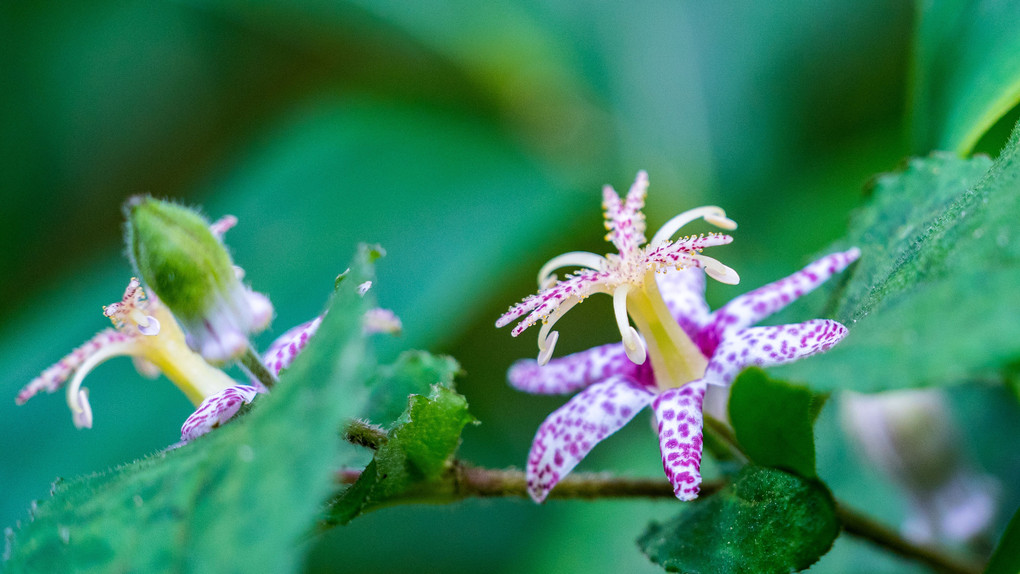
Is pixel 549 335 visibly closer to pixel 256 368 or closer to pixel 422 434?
pixel 422 434

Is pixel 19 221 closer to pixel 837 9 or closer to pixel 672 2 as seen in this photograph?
pixel 672 2

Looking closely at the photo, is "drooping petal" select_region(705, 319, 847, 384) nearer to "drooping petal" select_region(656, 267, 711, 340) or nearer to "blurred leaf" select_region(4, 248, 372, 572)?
"drooping petal" select_region(656, 267, 711, 340)

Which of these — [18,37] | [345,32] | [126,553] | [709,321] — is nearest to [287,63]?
[345,32]

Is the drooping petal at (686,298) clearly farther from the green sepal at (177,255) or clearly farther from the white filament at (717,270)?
the green sepal at (177,255)

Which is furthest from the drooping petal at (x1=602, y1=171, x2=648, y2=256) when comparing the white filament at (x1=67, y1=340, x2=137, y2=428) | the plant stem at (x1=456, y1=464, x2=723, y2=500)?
the white filament at (x1=67, y1=340, x2=137, y2=428)

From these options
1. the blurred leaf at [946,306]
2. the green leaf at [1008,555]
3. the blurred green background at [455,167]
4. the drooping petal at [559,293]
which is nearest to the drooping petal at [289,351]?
the drooping petal at [559,293]

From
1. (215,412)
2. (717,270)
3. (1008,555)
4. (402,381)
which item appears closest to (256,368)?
(215,412)

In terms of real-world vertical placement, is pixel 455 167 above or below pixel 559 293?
above
